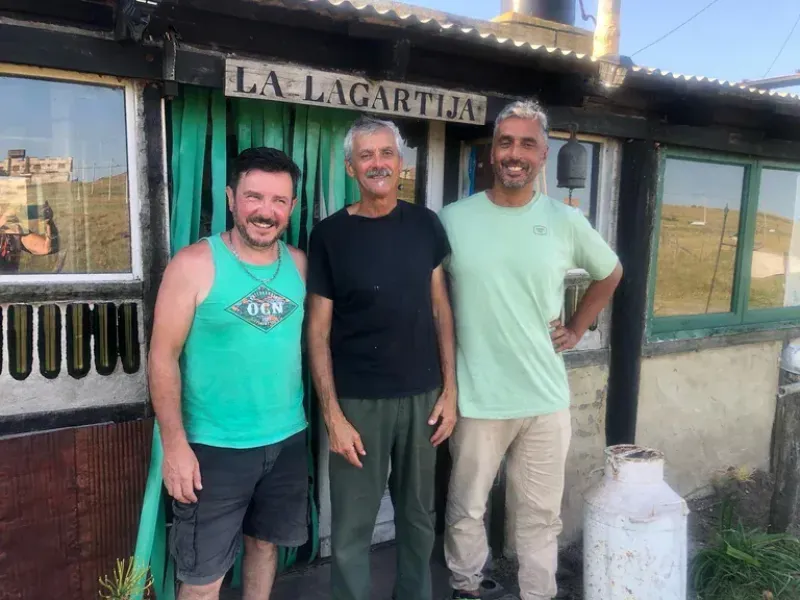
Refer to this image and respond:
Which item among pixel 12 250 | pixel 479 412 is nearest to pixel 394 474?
pixel 479 412

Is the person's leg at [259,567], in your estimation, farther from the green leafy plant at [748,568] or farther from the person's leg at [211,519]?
the green leafy plant at [748,568]

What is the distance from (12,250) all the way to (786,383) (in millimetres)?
4040

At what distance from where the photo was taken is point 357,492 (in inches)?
107

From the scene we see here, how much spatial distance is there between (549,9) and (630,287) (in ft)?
20.9

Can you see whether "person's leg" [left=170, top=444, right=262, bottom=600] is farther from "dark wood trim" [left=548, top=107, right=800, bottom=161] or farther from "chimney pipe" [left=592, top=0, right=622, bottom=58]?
"chimney pipe" [left=592, top=0, right=622, bottom=58]

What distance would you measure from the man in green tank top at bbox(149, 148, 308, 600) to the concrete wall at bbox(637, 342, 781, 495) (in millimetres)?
3031

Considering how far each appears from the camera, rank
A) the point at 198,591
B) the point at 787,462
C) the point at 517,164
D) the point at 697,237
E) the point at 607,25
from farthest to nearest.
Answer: the point at 607,25 < the point at 697,237 < the point at 787,462 < the point at 517,164 < the point at 198,591

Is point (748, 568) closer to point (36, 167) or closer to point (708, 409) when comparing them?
point (708, 409)

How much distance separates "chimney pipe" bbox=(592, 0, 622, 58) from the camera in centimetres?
708

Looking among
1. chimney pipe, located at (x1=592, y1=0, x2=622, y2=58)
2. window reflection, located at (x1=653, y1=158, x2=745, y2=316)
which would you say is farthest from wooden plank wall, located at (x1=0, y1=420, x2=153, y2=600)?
chimney pipe, located at (x1=592, y1=0, x2=622, y2=58)

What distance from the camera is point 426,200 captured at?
3.72 meters

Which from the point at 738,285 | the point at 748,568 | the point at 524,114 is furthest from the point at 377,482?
the point at 738,285

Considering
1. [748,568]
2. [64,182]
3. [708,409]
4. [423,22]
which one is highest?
[423,22]

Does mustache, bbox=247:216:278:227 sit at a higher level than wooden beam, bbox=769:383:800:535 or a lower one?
higher
